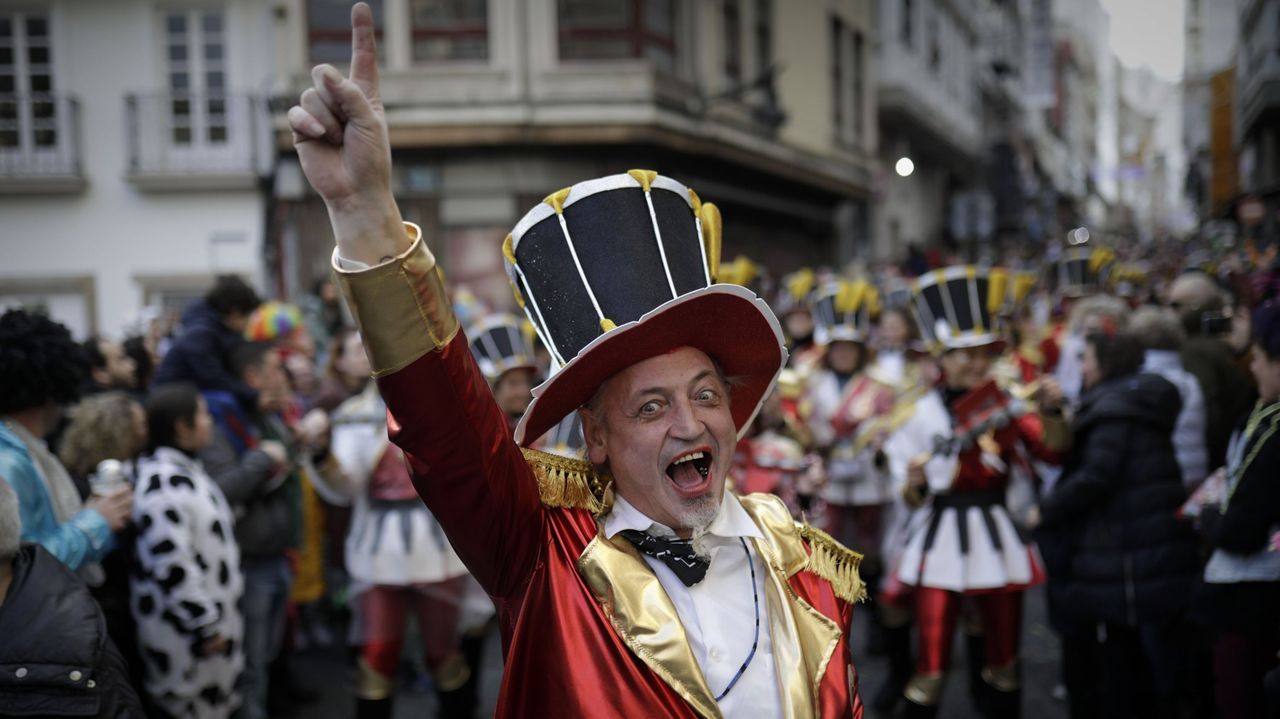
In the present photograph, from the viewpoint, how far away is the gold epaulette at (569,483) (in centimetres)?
230

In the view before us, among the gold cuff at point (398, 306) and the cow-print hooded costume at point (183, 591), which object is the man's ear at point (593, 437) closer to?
the gold cuff at point (398, 306)

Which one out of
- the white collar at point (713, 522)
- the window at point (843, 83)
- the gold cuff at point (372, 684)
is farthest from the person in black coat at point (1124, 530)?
the window at point (843, 83)

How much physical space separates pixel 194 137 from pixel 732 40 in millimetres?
9231

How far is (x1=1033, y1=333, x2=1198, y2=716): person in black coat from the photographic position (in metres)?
4.71

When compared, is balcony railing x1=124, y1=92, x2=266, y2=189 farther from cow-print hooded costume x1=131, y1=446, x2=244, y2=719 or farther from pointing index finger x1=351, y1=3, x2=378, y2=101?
pointing index finger x1=351, y1=3, x2=378, y2=101

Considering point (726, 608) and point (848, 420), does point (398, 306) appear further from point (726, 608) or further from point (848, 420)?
point (848, 420)

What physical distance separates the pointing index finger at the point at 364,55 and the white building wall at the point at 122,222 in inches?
561

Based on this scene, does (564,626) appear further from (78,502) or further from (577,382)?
(78,502)

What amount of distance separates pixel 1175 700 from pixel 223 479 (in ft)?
16.2

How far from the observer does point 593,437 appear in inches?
95.0

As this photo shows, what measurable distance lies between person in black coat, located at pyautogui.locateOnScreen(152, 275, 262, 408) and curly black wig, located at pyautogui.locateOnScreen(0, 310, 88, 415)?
1.78 metres

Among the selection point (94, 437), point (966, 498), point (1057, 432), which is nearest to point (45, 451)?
point (94, 437)

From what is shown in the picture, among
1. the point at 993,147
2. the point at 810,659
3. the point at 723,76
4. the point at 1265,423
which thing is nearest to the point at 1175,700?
the point at 1265,423

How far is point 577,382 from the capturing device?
219 centimetres
